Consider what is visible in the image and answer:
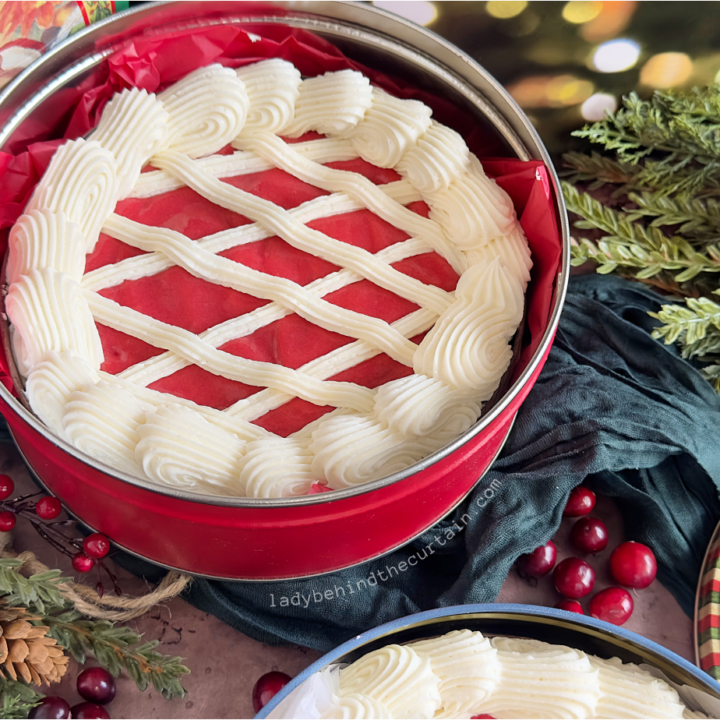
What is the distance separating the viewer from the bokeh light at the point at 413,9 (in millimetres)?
1629

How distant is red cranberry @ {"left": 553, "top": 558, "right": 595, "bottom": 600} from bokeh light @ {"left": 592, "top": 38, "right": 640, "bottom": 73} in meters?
1.20

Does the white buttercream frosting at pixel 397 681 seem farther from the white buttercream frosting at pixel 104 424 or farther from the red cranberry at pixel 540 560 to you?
the white buttercream frosting at pixel 104 424

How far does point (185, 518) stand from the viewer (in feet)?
3.88

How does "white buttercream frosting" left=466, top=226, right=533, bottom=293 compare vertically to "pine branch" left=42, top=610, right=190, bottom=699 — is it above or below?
above

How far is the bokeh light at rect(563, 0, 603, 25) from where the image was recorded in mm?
1651

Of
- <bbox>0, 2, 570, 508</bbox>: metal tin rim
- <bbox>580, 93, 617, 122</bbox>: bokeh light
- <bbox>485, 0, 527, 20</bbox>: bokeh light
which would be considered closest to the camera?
<bbox>0, 2, 570, 508</bbox>: metal tin rim

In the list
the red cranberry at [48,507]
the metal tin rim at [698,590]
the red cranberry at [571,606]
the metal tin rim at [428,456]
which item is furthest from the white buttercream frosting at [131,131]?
the metal tin rim at [698,590]

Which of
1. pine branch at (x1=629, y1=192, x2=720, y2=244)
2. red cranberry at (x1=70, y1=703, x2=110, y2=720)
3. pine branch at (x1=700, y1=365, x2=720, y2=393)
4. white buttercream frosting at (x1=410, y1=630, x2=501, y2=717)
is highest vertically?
pine branch at (x1=629, y1=192, x2=720, y2=244)

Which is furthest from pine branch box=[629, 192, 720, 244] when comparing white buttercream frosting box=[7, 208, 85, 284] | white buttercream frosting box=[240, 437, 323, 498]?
white buttercream frosting box=[7, 208, 85, 284]

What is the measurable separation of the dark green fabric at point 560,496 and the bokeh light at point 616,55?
25.6 inches

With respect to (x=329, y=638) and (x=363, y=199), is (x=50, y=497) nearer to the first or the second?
(x=329, y=638)

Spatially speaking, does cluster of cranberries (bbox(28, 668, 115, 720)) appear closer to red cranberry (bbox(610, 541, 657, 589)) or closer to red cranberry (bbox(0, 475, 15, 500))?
red cranberry (bbox(0, 475, 15, 500))

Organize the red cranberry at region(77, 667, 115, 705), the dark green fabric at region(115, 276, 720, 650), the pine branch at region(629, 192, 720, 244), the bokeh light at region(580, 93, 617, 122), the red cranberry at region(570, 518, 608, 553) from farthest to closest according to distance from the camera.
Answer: the bokeh light at region(580, 93, 617, 122)
the pine branch at region(629, 192, 720, 244)
the red cranberry at region(570, 518, 608, 553)
the dark green fabric at region(115, 276, 720, 650)
the red cranberry at region(77, 667, 115, 705)

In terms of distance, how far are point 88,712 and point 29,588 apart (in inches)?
12.4
